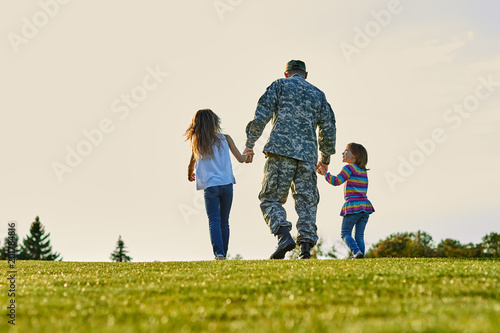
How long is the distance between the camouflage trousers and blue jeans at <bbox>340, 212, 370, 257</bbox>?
23.7 inches

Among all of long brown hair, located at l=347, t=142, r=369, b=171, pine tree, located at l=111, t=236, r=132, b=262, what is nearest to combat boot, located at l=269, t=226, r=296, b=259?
long brown hair, located at l=347, t=142, r=369, b=171

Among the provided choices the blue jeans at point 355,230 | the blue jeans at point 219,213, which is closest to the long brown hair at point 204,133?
the blue jeans at point 219,213

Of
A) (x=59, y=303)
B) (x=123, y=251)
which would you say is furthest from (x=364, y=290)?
(x=123, y=251)

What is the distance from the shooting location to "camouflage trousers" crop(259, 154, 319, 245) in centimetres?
1052

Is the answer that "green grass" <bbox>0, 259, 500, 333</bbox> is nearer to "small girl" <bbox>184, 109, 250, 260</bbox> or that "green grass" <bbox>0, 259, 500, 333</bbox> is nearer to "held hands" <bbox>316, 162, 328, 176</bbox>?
"small girl" <bbox>184, 109, 250, 260</bbox>

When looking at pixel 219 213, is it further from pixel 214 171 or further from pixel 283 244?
pixel 283 244

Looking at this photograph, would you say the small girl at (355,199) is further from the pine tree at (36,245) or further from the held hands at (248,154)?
the pine tree at (36,245)

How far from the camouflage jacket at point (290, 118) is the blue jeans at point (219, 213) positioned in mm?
1161

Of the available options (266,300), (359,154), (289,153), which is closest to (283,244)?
(289,153)

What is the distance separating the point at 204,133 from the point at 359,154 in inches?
129

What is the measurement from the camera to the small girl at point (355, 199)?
10.6 meters

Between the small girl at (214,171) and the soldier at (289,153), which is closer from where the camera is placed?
the small girl at (214,171)

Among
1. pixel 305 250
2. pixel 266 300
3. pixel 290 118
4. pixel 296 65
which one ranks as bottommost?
pixel 266 300

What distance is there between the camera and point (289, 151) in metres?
10.4
